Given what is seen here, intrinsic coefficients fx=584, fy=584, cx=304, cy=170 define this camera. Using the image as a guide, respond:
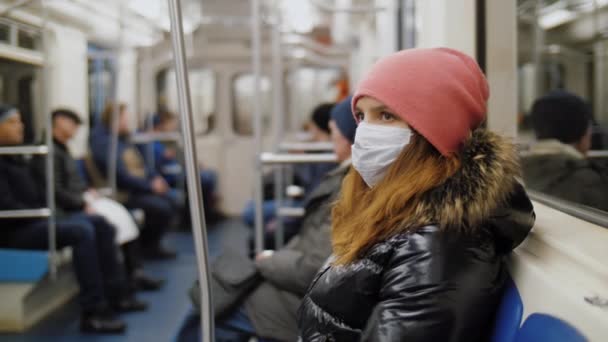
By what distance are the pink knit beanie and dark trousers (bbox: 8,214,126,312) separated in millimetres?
2989

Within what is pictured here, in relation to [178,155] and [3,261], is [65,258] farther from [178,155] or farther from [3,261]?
[178,155]

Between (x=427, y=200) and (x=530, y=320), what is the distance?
274mm

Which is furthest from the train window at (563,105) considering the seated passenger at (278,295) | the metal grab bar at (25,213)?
the metal grab bar at (25,213)

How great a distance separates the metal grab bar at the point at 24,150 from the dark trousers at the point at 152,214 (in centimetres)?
217

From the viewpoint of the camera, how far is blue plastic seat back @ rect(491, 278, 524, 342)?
95 centimetres

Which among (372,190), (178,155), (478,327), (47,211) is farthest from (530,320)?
(178,155)

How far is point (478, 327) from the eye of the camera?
0.99 meters

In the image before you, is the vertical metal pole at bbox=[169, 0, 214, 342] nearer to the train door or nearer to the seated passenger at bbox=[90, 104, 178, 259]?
the train door

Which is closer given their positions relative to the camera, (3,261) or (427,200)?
(427,200)

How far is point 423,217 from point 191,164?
16.5 inches

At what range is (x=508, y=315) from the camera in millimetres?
979

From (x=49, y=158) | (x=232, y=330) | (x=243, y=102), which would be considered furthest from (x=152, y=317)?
(x=243, y=102)

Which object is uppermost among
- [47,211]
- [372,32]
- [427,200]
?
[372,32]

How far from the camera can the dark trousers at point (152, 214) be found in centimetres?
550
